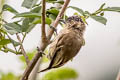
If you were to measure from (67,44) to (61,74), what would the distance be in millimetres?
870

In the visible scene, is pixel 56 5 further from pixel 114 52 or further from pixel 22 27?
pixel 114 52

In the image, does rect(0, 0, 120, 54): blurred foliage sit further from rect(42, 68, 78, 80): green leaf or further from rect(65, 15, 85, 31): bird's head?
rect(42, 68, 78, 80): green leaf

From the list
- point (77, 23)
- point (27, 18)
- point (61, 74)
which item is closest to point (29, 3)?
point (27, 18)

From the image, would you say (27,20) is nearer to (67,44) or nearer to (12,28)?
(12,28)

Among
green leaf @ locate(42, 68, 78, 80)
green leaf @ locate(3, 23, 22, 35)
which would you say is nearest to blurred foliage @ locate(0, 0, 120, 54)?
green leaf @ locate(3, 23, 22, 35)

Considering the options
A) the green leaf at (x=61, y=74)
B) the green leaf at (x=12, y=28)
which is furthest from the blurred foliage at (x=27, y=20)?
the green leaf at (x=61, y=74)

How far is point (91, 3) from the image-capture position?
2.16 metres

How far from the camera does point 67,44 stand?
2.82 feet

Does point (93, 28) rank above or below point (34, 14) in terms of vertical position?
below

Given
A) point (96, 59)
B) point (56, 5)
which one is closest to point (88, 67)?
point (96, 59)

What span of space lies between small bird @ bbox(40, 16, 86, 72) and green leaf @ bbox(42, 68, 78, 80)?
29.7 inches

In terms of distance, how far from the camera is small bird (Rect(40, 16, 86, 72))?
87 centimetres

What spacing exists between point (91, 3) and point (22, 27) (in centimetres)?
124

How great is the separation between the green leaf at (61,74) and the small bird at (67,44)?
2.48 ft
